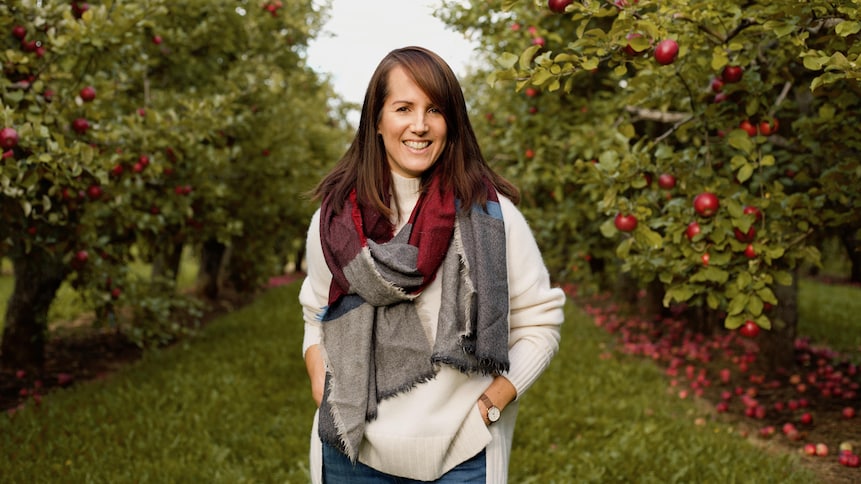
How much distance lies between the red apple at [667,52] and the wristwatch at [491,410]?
5.85 feet

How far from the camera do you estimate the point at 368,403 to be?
1977mm

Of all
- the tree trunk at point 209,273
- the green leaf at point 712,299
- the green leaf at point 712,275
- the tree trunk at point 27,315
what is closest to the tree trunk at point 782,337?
the green leaf at point 712,299

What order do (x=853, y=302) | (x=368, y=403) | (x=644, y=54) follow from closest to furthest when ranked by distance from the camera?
(x=368, y=403) → (x=644, y=54) → (x=853, y=302)

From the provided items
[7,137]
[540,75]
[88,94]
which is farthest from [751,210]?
[88,94]

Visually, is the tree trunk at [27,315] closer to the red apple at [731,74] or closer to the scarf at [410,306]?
the scarf at [410,306]

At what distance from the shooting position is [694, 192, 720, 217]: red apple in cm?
368

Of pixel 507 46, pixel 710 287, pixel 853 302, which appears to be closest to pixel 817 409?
pixel 710 287

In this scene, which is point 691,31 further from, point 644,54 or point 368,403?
point 368,403

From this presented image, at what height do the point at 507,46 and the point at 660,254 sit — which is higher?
the point at 507,46

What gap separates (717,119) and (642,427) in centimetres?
252

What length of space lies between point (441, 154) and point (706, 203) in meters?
2.08

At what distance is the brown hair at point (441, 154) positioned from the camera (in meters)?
2.01

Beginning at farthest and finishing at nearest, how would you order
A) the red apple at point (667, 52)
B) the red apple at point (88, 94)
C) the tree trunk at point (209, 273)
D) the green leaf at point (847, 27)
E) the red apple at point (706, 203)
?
the tree trunk at point (209, 273) < the red apple at point (88, 94) < the red apple at point (706, 203) < the red apple at point (667, 52) < the green leaf at point (847, 27)

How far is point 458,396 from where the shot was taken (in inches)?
78.5
